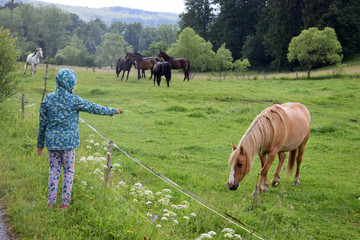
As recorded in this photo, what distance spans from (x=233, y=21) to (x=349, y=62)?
30211 mm

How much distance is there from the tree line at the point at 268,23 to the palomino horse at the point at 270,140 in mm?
45790

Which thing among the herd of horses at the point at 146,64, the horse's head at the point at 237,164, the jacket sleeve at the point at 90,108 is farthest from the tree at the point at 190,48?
the jacket sleeve at the point at 90,108

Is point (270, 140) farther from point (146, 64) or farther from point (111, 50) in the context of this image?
point (111, 50)

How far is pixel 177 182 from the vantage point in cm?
806

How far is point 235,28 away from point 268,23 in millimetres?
9013

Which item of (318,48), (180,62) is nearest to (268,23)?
(318,48)

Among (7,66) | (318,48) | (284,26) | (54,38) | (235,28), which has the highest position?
(235,28)

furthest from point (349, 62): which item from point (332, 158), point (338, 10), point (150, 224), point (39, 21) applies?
point (39, 21)

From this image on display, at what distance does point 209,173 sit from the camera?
29.8 feet

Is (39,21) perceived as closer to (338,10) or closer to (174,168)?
(338,10)

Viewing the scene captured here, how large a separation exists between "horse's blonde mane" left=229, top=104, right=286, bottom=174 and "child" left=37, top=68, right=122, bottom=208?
3.14 meters

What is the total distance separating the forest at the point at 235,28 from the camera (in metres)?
49.9

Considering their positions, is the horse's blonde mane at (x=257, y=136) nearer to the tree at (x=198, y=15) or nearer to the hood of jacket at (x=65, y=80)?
the hood of jacket at (x=65, y=80)

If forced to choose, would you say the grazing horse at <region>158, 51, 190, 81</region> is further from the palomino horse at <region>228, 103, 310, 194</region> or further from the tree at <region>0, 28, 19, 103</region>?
the palomino horse at <region>228, 103, 310, 194</region>
